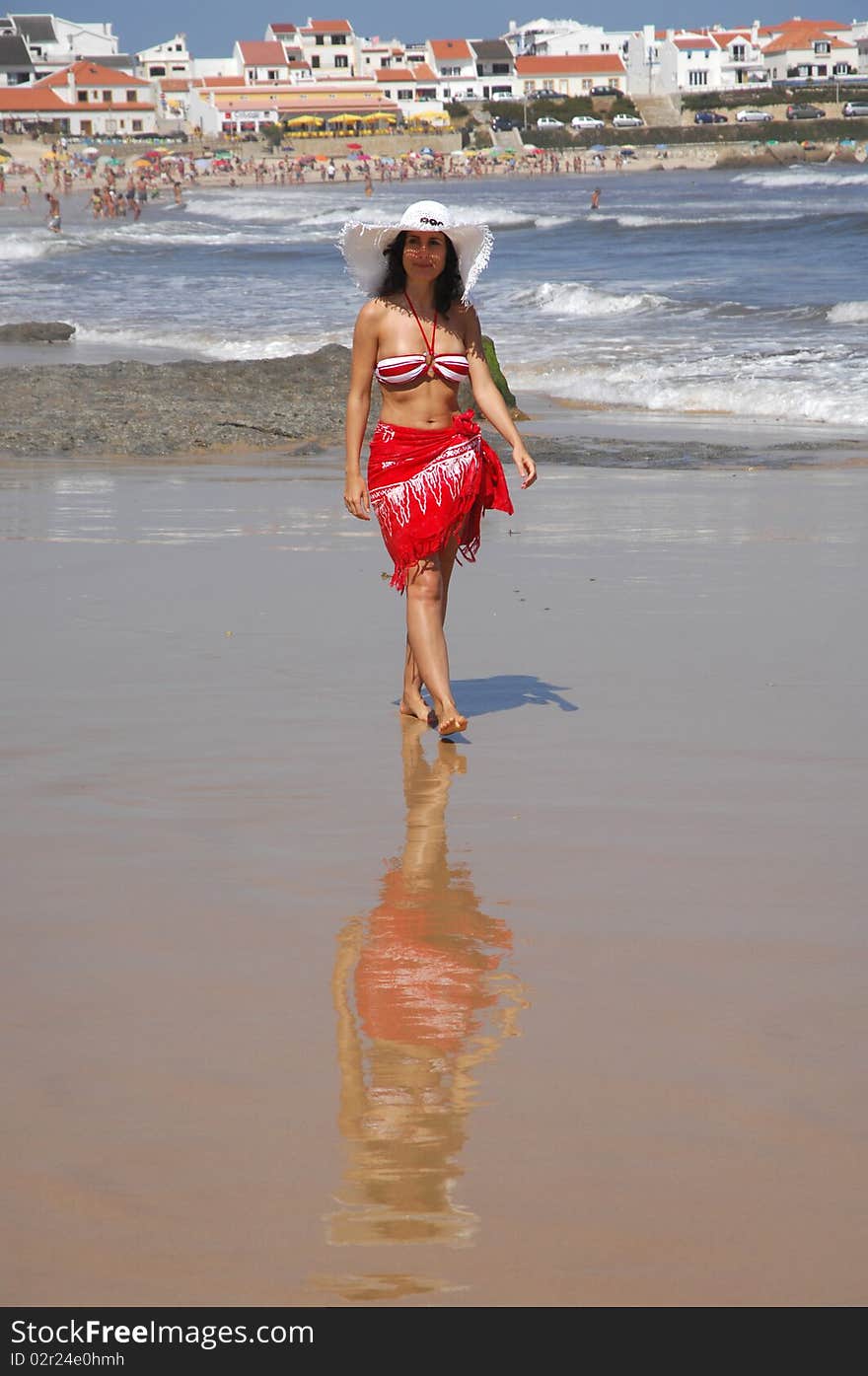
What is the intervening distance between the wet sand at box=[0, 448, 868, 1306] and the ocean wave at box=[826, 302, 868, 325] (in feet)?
51.1

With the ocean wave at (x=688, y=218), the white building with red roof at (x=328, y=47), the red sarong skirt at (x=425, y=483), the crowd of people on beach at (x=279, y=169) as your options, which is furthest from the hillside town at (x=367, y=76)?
the red sarong skirt at (x=425, y=483)

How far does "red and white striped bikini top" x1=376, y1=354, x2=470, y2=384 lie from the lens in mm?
4879

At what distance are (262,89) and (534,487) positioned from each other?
442 feet

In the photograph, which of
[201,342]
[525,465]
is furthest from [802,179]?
[525,465]

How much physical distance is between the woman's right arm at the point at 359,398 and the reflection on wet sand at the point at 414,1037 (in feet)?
4.65

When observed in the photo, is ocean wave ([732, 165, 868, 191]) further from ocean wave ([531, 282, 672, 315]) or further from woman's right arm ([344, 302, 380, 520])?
woman's right arm ([344, 302, 380, 520])

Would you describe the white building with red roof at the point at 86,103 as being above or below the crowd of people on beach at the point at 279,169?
above

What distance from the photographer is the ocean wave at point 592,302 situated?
24.3 m

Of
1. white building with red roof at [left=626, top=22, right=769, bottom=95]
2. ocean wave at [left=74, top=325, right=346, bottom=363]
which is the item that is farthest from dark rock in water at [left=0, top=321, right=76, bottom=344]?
white building with red roof at [left=626, top=22, right=769, bottom=95]

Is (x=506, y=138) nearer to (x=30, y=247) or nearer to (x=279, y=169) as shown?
(x=279, y=169)

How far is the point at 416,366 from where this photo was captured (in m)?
4.88

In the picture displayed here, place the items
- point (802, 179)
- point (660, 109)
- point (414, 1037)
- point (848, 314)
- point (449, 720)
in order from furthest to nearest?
point (660, 109) → point (802, 179) → point (848, 314) → point (449, 720) → point (414, 1037)

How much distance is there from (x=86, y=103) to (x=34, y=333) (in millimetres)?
112678

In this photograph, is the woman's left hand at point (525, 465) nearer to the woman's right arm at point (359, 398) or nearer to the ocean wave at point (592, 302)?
the woman's right arm at point (359, 398)
